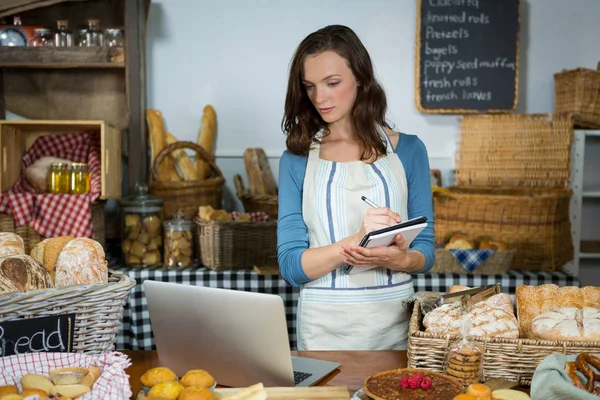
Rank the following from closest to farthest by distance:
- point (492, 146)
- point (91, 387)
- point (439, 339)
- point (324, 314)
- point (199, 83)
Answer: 1. point (91, 387)
2. point (439, 339)
3. point (324, 314)
4. point (492, 146)
5. point (199, 83)

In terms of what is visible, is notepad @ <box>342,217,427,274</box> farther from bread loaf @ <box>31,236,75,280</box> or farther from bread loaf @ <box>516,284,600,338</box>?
bread loaf @ <box>31,236,75,280</box>

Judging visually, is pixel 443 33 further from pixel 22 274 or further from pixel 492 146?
pixel 22 274

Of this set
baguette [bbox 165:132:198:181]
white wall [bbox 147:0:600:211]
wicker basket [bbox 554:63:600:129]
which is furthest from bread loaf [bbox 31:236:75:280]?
wicker basket [bbox 554:63:600:129]

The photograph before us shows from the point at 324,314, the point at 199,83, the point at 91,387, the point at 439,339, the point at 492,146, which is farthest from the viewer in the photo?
the point at 199,83

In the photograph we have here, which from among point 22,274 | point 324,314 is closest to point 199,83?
point 324,314

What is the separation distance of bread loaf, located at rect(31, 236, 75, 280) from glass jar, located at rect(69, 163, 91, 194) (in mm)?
1439

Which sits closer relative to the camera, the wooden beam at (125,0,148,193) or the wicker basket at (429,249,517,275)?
the wicker basket at (429,249,517,275)

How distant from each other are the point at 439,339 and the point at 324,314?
603mm

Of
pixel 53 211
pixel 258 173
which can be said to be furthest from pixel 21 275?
pixel 258 173

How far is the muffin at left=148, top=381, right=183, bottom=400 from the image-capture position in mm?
1083

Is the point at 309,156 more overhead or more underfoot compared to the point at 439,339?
more overhead

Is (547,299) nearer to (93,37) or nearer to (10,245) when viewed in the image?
(10,245)

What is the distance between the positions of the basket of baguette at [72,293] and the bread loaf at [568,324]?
892 mm

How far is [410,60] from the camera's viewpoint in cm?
379
